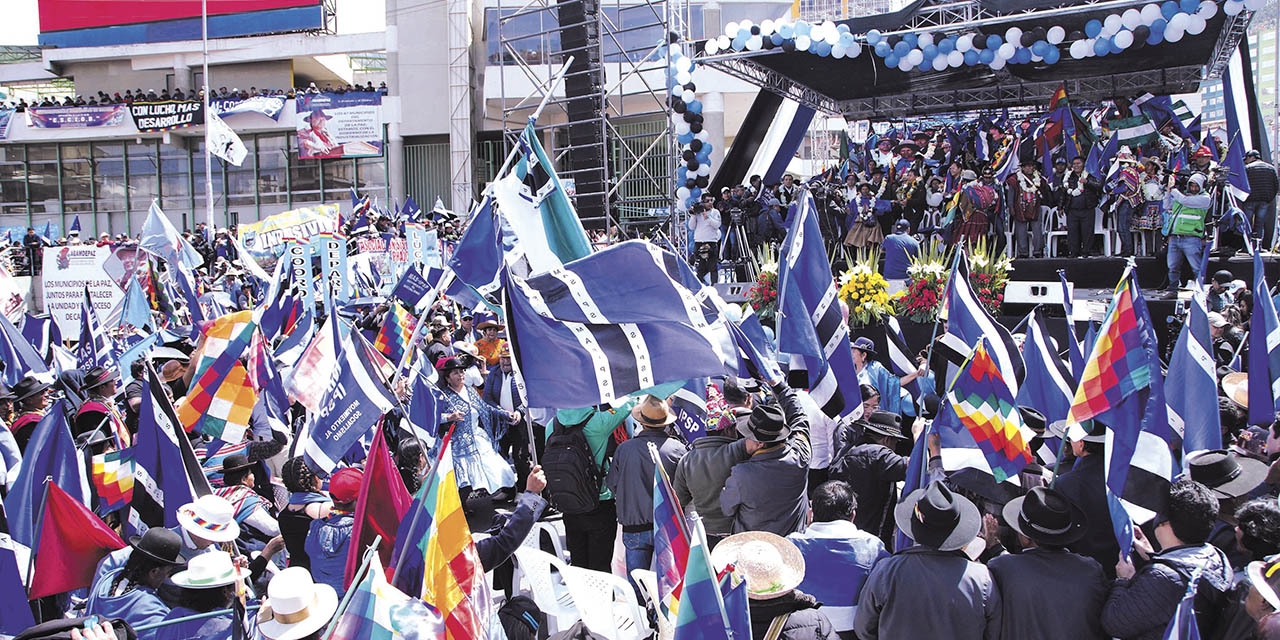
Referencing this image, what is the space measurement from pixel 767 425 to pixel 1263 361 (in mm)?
3195

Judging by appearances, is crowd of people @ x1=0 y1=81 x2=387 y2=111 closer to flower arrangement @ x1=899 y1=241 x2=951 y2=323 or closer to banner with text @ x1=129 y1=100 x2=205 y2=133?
banner with text @ x1=129 y1=100 x2=205 y2=133

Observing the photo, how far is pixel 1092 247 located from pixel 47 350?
13.1 metres

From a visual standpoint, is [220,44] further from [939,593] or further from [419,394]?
[939,593]

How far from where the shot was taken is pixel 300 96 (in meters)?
33.3

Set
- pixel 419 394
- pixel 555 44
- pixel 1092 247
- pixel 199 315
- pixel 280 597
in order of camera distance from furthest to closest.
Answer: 1. pixel 555 44
2. pixel 1092 247
3. pixel 199 315
4. pixel 419 394
5. pixel 280 597

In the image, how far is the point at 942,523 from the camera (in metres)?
3.53

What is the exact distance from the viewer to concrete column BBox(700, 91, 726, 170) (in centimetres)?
3111

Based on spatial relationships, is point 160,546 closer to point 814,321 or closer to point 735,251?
point 814,321

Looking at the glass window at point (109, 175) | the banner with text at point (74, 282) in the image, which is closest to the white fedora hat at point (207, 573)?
the banner with text at point (74, 282)

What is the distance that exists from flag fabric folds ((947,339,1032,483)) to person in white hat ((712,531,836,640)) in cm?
206

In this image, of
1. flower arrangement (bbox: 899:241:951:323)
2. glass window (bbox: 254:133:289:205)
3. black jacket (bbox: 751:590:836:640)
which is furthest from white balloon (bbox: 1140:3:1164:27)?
glass window (bbox: 254:133:289:205)

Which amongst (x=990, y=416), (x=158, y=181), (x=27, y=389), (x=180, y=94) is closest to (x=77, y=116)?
(x=158, y=181)

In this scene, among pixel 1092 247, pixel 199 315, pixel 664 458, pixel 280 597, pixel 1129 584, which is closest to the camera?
pixel 280 597

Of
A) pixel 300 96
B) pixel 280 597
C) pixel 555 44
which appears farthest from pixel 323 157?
pixel 280 597
